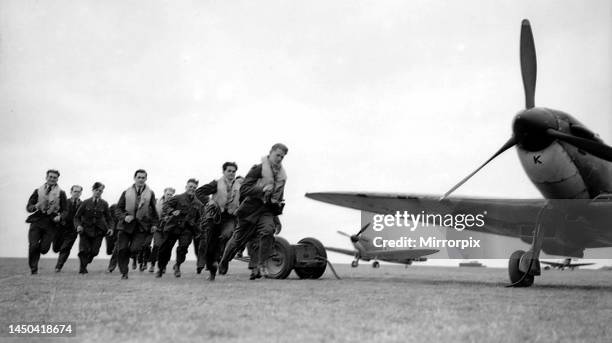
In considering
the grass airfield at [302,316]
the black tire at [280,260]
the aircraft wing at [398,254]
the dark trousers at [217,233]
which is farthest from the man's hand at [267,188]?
the aircraft wing at [398,254]

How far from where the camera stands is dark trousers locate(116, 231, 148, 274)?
948 centimetres

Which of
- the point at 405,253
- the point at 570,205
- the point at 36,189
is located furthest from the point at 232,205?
the point at 405,253

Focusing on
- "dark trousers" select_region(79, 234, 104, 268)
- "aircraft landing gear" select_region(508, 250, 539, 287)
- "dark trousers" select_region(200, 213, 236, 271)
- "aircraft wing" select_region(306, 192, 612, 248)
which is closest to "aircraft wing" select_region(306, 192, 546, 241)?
"aircraft wing" select_region(306, 192, 612, 248)

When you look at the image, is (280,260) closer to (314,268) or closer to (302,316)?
(314,268)

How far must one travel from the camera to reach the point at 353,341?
2994mm

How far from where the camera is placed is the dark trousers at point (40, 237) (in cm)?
1088

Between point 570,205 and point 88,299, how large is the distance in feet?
24.0

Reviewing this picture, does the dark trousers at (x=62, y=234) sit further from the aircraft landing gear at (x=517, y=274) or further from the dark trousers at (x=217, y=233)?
the aircraft landing gear at (x=517, y=274)

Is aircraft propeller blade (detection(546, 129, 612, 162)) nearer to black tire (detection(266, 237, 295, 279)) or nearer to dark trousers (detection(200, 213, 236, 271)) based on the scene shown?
black tire (detection(266, 237, 295, 279))

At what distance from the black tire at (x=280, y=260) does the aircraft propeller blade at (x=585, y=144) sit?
4608 millimetres

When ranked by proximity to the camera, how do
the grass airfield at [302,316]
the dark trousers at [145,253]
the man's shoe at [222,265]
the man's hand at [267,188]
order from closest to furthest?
the grass airfield at [302,316] → the man's hand at [267,188] → the man's shoe at [222,265] → the dark trousers at [145,253]

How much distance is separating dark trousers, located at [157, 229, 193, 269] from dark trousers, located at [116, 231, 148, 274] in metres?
0.51

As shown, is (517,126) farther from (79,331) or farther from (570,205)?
(79,331)

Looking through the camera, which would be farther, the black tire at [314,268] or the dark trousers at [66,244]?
the dark trousers at [66,244]
